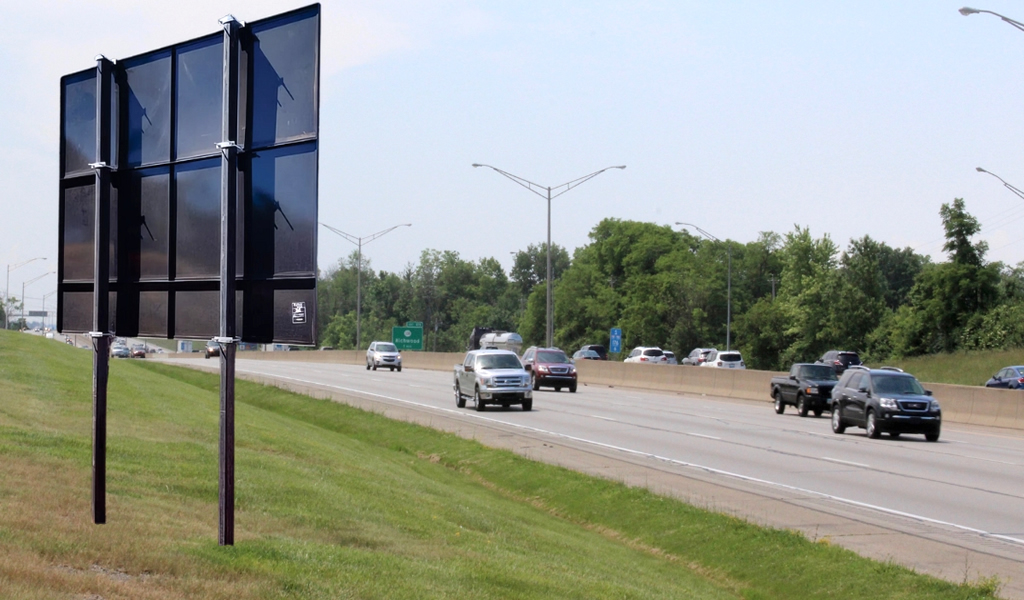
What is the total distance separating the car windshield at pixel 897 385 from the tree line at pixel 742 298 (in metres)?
47.6

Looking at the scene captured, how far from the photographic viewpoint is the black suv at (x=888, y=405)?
85.9 feet

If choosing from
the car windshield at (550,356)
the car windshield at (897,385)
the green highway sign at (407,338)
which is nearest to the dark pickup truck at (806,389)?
the car windshield at (897,385)

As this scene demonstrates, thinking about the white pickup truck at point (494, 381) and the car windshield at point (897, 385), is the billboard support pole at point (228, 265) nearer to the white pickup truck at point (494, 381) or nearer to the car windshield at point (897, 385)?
the car windshield at point (897, 385)

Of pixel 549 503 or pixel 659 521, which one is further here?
pixel 549 503

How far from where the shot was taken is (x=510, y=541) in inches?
440

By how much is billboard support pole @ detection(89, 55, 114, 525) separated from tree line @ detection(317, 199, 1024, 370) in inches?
2754

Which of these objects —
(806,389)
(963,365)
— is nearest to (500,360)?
(806,389)

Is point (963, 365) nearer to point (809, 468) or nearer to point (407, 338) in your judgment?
point (407, 338)

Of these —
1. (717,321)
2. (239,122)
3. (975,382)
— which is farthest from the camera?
(717,321)

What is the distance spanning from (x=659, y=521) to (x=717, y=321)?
335 feet

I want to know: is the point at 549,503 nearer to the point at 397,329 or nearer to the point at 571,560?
the point at 571,560

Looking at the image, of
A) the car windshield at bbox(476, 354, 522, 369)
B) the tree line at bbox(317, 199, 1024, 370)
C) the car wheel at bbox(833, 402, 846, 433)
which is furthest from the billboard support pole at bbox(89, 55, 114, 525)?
the tree line at bbox(317, 199, 1024, 370)

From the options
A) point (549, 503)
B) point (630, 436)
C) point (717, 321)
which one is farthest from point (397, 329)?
point (549, 503)

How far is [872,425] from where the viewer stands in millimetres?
26719
